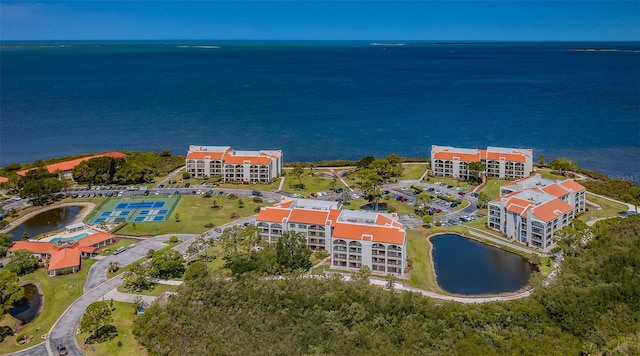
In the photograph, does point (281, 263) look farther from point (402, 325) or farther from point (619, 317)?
point (619, 317)

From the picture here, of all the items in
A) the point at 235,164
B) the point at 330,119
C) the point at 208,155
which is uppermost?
the point at 330,119

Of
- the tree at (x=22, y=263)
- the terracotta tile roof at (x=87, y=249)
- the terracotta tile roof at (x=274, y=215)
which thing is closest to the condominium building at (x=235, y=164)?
the terracotta tile roof at (x=274, y=215)

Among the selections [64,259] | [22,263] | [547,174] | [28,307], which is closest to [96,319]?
[28,307]

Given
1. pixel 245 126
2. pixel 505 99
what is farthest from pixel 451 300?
pixel 505 99

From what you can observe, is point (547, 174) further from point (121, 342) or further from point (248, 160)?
point (121, 342)

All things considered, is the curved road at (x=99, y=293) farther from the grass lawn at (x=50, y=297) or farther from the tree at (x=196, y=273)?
the tree at (x=196, y=273)

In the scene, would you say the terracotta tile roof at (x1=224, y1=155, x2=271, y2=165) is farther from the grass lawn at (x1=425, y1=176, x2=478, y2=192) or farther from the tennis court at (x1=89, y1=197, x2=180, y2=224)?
the grass lawn at (x1=425, y1=176, x2=478, y2=192)
